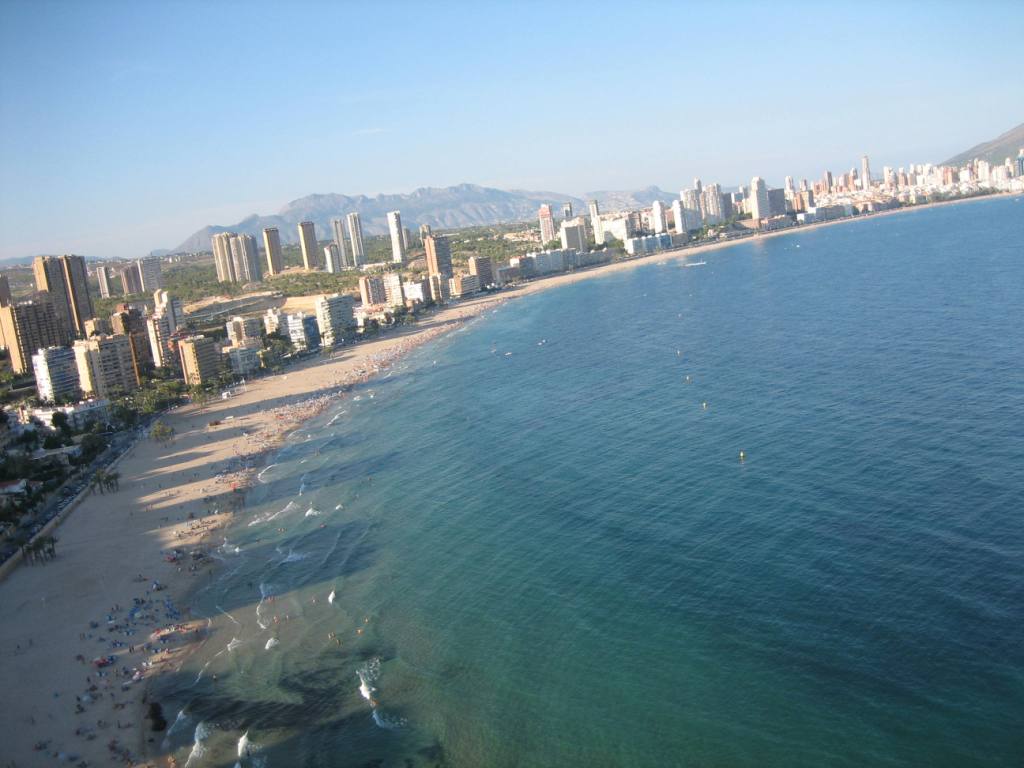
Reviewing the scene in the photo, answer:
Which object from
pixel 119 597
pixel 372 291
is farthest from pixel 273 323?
pixel 119 597

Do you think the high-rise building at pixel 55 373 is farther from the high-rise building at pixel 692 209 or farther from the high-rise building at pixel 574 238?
the high-rise building at pixel 692 209

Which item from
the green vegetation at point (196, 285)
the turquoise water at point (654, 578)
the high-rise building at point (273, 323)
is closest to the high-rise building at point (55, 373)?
the high-rise building at point (273, 323)

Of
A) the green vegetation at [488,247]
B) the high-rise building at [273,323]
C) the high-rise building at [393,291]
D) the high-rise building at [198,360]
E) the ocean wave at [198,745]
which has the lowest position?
the ocean wave at [198,745]

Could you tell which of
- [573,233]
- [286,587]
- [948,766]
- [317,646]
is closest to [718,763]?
[948,766]

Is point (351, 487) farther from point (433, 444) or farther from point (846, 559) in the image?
point (846, 559)

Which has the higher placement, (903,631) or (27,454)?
(27,454)

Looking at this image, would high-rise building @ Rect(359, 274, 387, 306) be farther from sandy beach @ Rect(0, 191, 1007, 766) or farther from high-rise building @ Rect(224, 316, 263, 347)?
sandy beach @ Rect(0, 191, 1007, 766)

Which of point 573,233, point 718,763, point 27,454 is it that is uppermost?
point 573,233
